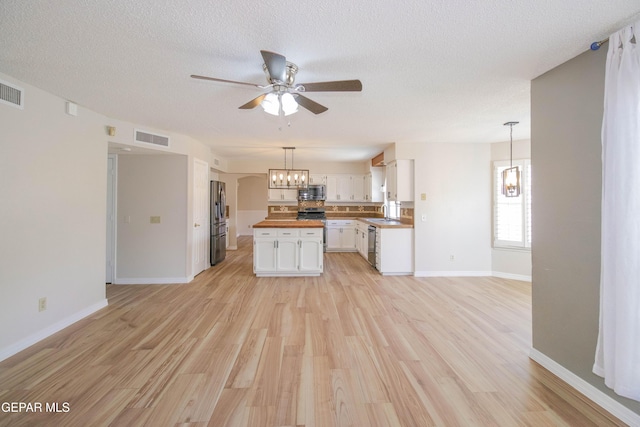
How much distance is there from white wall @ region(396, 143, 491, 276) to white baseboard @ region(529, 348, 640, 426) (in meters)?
2.63

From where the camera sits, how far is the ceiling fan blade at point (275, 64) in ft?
5.17

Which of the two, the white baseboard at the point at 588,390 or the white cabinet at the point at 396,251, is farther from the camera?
the white cabinet at the point at 396,251

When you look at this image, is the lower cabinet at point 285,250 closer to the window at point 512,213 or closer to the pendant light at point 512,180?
the pendant light at point 512,180

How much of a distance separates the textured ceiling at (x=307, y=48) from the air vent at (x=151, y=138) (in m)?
0.57

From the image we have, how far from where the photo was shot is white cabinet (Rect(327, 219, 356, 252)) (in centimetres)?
731

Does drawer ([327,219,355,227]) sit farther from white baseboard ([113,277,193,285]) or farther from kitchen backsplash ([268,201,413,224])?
white baseboard ([113,277,193,285])

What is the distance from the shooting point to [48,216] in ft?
8.63

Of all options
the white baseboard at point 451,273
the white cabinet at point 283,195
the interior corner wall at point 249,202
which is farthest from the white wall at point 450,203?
the interior corner wall at point 249,202

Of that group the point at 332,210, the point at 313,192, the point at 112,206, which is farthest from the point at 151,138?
the point at 332,210

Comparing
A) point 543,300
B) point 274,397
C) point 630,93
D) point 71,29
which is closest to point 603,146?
point 630,93

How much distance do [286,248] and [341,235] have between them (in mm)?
2833

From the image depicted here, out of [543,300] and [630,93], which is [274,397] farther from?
[630,93]

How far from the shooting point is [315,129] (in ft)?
12.9

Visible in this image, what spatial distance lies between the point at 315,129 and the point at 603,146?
122 inches
